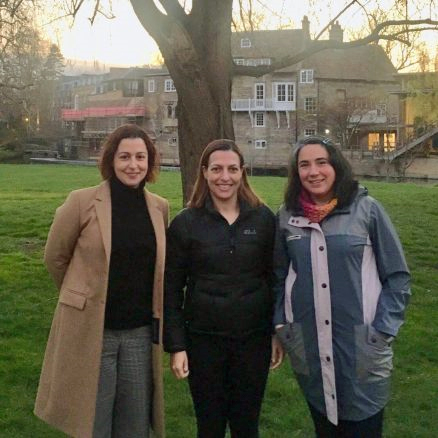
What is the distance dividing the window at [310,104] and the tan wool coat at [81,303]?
192 feet

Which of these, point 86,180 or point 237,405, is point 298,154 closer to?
point 237,405

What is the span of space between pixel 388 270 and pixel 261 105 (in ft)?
201

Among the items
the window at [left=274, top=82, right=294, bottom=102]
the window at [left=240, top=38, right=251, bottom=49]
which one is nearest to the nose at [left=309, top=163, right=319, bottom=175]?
the window at [left=240, top=38, right=251, bottom=49]

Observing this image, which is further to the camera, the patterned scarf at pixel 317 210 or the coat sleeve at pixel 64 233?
the coat sleeve at pixel 64 233

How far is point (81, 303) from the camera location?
365 cm

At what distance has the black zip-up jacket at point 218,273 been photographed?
3561 mm

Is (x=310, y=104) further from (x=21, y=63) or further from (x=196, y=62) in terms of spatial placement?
(x=196, y=62)

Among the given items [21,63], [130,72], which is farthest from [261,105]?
[21,63]

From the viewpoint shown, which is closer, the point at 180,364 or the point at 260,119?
the point at 180,364

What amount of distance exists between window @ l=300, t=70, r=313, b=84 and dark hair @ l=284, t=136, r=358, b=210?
59.9 meters

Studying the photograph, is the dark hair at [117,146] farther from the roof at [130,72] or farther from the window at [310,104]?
the roof at [130,72]

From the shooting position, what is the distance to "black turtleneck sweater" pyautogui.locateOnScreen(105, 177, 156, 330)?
3658 millimetres

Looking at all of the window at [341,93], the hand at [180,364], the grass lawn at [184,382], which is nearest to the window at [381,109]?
the window at [341,93]

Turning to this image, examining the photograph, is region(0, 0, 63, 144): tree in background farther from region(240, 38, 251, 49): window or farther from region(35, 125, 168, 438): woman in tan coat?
region(35, 125, 168, 438): woman in tan coat
